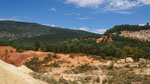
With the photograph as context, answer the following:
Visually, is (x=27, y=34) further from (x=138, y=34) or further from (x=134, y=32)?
(x=138, y=34)

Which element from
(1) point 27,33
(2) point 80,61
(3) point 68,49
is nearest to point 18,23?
(1) point 27,33

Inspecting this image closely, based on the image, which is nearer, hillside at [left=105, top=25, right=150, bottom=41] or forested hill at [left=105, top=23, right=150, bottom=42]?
hillside at [left=105, top=25, right=150, bottom=41]

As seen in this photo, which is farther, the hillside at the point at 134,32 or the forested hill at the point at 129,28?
the forested hill at the point at 129,28

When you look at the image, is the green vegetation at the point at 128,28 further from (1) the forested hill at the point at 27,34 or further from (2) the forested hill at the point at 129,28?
(1) the forested hill at the point at 27,34

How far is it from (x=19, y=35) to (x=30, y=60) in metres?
115

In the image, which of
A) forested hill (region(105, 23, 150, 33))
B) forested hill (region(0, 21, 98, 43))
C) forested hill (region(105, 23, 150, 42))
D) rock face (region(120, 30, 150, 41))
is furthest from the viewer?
forested hill (region(0, 21, 98, 43))

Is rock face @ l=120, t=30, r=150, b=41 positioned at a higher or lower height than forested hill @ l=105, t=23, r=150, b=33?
lower

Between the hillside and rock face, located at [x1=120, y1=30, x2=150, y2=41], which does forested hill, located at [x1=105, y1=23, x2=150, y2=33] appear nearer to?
the hillside

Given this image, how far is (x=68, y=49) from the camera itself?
1890 inches

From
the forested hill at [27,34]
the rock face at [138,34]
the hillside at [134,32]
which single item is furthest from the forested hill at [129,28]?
the forested hill at [27,34]

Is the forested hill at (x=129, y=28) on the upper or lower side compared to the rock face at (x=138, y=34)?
upper

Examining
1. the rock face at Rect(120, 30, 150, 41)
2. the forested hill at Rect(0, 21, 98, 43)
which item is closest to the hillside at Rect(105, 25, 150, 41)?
the rock face at Rect(120, 30, 150, 41)

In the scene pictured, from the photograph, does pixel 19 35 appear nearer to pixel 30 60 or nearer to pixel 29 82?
pixel 30 60

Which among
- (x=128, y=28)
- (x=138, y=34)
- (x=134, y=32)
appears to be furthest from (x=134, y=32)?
(x=128, y=28)
